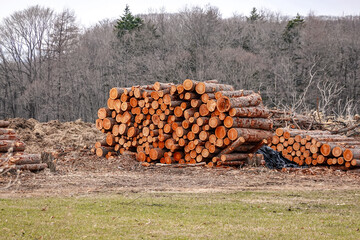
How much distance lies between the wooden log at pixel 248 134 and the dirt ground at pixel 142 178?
1.09 m

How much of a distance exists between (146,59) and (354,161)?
104 feet

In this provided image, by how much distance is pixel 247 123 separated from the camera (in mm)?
15078

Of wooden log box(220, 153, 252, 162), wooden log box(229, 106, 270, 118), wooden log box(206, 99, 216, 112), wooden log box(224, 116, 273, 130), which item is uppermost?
wooden log box(206, 99, 216, 112)

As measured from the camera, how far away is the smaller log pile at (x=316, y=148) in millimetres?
15641

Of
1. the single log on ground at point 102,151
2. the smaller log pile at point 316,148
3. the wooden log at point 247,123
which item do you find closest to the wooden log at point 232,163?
the wooden log at point 247,123

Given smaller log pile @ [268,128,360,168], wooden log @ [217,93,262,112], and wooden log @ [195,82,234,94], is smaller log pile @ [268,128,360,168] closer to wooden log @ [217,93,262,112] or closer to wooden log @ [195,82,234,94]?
wooden log @ [217,93,262,112]

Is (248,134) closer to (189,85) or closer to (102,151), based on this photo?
(189,85)

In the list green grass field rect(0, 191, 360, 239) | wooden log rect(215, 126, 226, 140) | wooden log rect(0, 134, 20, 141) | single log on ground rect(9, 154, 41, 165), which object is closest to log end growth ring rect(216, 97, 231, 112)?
wooden log rect(215, 126, 226, 140)

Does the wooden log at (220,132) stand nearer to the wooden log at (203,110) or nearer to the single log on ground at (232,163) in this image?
the wooden log at (203,110)

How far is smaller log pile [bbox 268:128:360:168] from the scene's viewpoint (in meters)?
15.6

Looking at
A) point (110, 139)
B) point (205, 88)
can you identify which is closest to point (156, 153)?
point (110, 139)

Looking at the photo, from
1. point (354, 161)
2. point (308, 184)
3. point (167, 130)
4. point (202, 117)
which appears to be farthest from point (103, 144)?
point (354, 161)

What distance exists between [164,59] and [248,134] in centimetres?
3095

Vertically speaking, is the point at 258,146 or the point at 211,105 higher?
the point at 211,105
